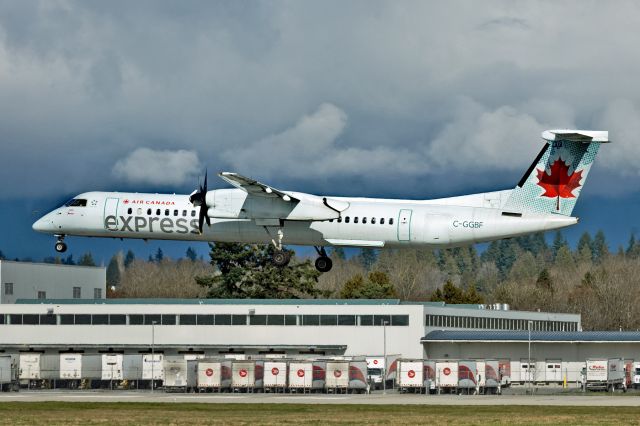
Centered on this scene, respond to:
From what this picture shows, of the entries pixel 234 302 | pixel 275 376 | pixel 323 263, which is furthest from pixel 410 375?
pixel 234 302

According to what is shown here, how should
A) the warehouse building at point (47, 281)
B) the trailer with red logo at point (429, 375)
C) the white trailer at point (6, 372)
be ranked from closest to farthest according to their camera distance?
the white trailer at point (6, 372), the trailer with red logo at point (429, 375), the warehouse building at point (47, 281)

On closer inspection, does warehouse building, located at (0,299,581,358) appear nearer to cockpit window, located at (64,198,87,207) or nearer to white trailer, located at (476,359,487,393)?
white trailer, located at (476,359,487,393)

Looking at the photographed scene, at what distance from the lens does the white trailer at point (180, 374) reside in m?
94.2

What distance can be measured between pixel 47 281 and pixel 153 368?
3444 cm

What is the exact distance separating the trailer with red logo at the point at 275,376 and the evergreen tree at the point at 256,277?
59.1m

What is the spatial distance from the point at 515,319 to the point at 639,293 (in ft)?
184

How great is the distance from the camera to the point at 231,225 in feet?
244

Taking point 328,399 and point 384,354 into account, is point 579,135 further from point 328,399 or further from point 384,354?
point 384,354

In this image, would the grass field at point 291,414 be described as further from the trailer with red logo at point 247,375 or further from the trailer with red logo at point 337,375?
the trailer with red logo at point 247,375

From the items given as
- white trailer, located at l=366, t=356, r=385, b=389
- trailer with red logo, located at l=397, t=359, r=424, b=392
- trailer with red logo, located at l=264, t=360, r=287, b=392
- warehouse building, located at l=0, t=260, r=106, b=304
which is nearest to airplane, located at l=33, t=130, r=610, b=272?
trailer with red logo, located at l=264, t=360, r=287, b=392

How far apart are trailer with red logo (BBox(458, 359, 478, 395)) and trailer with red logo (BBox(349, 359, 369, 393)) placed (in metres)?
6.91

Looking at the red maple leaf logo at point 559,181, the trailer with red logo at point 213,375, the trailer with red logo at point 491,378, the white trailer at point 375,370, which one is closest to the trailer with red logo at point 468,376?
the trailer with red logo at point 491,378

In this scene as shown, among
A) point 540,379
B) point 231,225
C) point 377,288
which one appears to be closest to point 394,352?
point 540,379

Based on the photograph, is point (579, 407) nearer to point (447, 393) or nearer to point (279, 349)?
point (447, 393)
